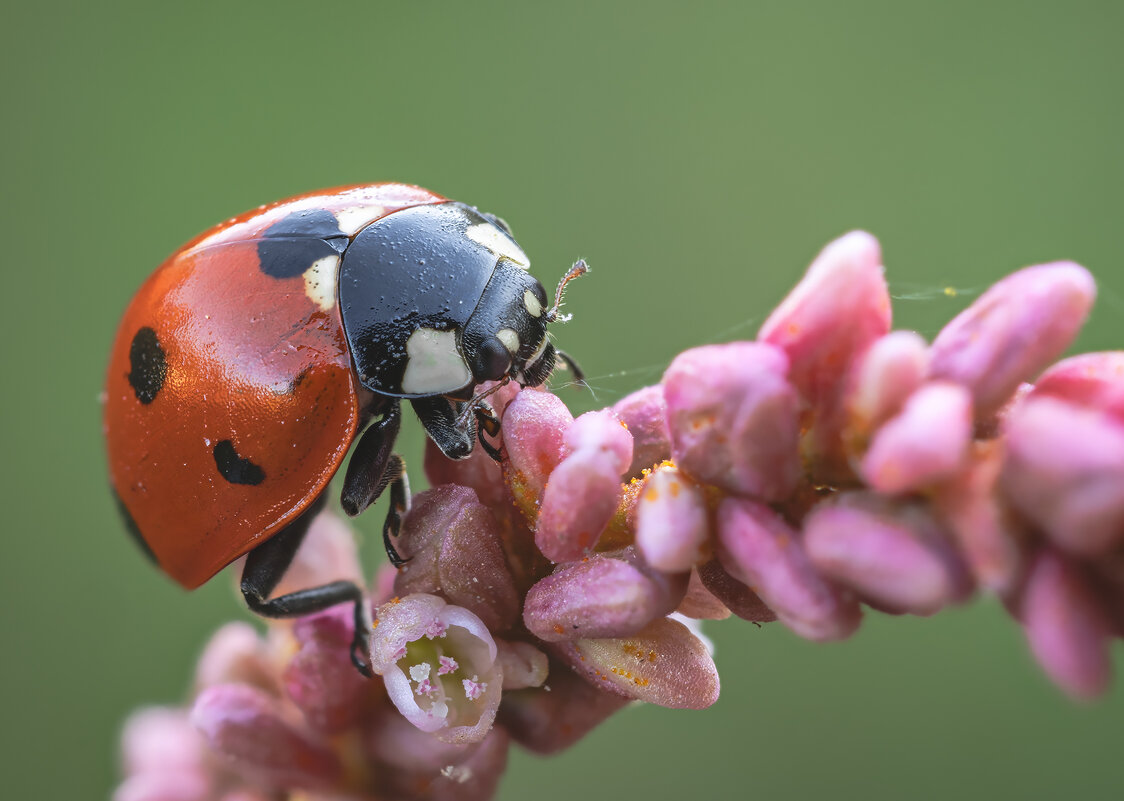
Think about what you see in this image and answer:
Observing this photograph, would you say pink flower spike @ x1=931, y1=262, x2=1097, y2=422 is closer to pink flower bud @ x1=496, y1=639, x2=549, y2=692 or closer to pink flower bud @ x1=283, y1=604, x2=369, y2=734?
pink flower bud @ x1=496, y1=639, x2=549, y2=692

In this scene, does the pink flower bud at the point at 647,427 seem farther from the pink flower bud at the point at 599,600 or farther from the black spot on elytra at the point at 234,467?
the black spot on elytra at the point at 234,467

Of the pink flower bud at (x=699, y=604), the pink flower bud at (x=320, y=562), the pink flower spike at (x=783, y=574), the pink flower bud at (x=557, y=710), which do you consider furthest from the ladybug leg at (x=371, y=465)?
the pink flower spike at (x=783, y=574)

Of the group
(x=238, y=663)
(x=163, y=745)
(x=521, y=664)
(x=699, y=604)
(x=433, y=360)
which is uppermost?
(x=433, y=360)

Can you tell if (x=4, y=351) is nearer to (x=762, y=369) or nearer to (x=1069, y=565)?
(x=762, y=369)

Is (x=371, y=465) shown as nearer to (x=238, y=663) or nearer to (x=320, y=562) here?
(x=320, y=562)

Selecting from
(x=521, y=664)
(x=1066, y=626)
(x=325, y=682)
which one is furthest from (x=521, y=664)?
(x=1066, y=626)

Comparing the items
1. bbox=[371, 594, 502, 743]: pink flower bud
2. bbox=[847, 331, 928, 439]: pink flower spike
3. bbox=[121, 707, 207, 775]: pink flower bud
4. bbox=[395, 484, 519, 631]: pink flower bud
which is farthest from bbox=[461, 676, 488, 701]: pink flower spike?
bbox=[121, 707, 207, 775]: pink flower bud
